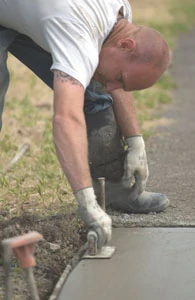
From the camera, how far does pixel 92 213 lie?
14.5ft

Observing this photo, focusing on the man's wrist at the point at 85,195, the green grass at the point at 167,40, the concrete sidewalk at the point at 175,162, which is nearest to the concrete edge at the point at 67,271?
the man's wrist at the point at 85,195

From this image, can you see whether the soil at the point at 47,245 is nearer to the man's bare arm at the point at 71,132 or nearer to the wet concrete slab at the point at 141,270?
the wet concrete slab at the point at 141,270

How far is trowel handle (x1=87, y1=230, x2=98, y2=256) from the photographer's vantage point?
450 cm

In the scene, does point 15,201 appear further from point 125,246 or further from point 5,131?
point 5,131

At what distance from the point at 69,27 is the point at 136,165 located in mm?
1257

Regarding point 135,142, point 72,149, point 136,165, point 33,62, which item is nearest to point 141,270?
point 72,149

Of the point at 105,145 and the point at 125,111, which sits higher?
the point at 125,111

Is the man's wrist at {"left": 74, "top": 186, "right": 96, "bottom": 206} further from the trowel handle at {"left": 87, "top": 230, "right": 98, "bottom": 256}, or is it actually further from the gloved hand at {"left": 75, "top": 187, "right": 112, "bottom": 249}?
the trowel handle at {"left": 87, "top": 230, "right": 98, "bottom": 256}

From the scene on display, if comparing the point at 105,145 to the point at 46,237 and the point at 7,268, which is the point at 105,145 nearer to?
the point at 46,237

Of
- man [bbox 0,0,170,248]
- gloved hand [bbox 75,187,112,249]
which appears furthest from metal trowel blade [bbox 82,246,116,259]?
gloved hand [bbox 75,187,112,249]

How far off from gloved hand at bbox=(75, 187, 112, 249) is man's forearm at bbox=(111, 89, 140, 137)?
1.18 metres

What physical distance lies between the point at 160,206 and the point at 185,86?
21.0ft

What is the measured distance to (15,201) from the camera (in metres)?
6.10

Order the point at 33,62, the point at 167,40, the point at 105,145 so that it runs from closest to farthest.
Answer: the point at 33,62, the point at 105,145, the point at 167,40
